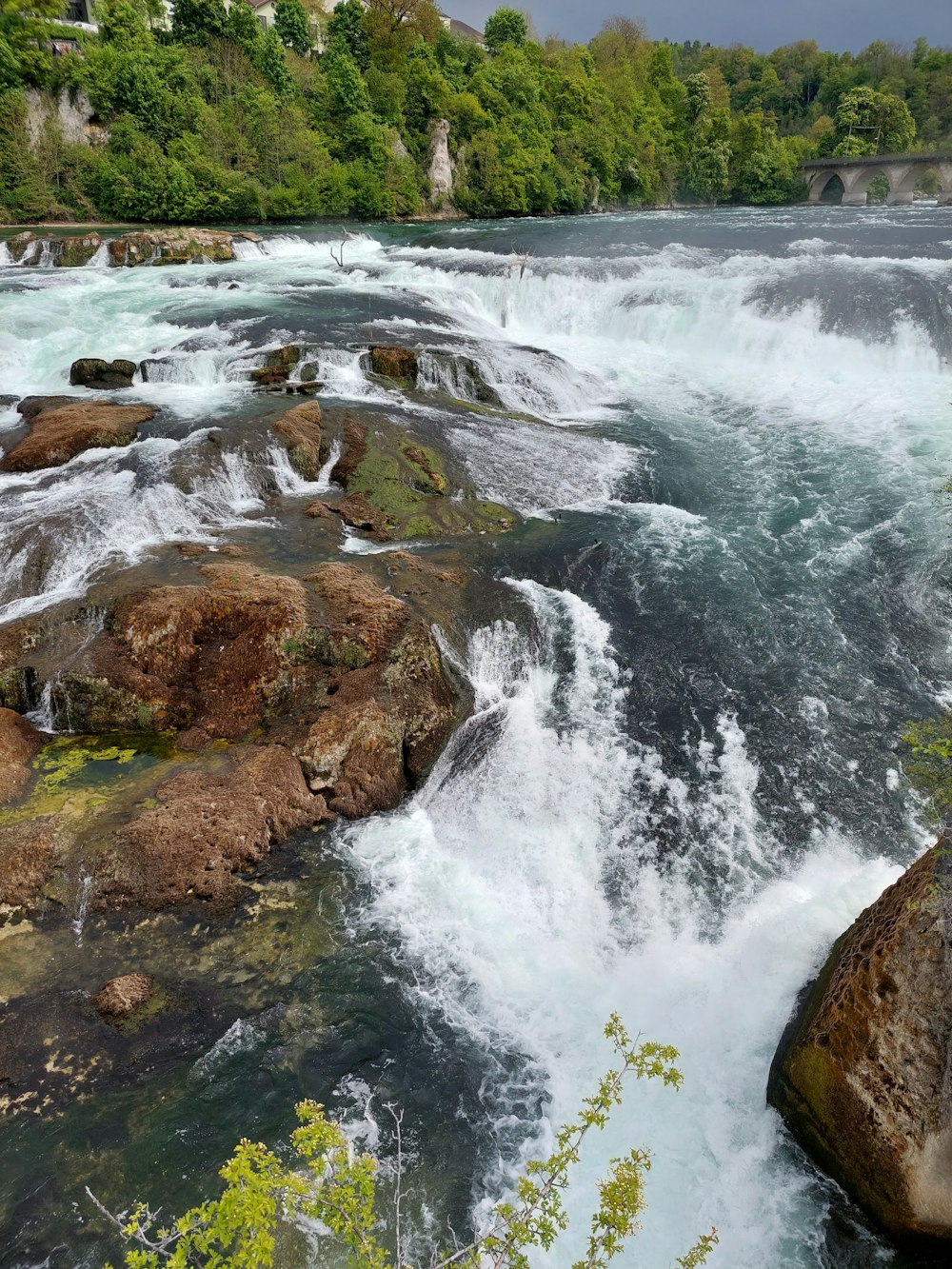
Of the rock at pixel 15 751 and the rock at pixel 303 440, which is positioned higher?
the rock at pixel 303 440

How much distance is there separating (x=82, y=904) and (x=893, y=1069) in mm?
6478

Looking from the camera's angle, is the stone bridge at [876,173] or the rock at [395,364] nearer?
the rock at [395,364]

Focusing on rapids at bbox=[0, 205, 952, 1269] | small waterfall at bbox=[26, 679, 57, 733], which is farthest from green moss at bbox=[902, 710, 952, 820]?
small waterfall at bbox=[26, 679, 57, 733]

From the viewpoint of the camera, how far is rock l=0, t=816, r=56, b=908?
21.1 feet

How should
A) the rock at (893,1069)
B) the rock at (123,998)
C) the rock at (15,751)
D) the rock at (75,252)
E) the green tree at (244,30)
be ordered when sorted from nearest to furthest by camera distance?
the rock at (893,1069) → the rock at (123,998) → the rock at (15,751) → the rock at (75,252) → the green tree at (244,30)

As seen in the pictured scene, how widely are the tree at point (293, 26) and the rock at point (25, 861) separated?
65308 millimetres

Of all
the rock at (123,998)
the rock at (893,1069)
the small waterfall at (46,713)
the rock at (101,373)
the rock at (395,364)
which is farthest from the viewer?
the rock at (395,364)

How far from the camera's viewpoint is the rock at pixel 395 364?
16891 mm

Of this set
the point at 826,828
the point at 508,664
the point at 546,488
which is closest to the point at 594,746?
the point at 508,664

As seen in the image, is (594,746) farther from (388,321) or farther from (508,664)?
(388,321)

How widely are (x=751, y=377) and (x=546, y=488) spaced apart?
10.6 m

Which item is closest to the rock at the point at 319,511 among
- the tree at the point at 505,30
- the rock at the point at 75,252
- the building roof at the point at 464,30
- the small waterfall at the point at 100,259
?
the small waterfall at the point at 100,259

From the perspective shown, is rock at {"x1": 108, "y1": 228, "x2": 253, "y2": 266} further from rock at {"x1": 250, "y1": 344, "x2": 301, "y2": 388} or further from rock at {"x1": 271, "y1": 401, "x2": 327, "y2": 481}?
rock at {"x1": 271, "y1": 401, "x2": 327, "y2": 481}

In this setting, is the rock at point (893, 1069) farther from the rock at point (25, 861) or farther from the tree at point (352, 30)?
the tree at point (352, 30)
